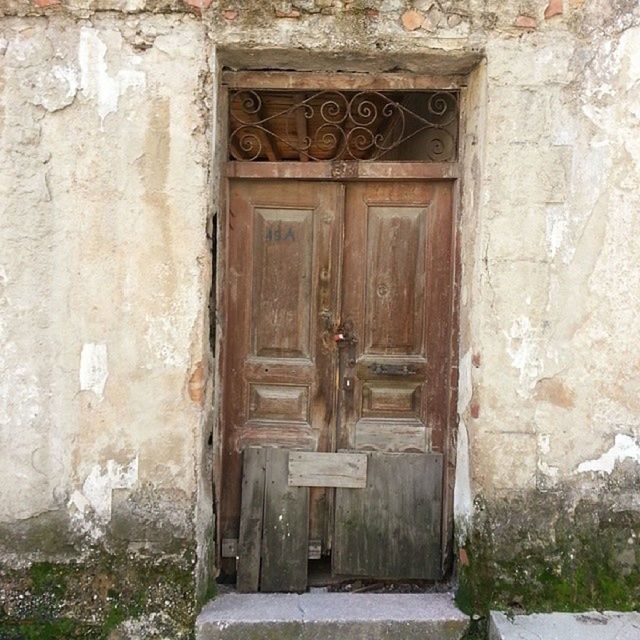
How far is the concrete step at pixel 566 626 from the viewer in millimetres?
2715

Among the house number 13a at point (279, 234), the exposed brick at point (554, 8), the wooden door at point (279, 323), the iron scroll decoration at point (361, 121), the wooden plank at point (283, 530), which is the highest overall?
the exposed brick at point (554, 8)

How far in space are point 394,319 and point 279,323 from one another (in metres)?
0.60

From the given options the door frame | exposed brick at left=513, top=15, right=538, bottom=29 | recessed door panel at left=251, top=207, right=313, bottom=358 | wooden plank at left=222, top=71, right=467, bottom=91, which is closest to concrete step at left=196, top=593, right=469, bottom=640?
the door frame

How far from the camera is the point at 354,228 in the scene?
327 cm

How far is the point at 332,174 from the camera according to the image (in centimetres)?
317

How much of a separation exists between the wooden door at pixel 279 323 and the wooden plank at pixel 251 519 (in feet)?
0.19

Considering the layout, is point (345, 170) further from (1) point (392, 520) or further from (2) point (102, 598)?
(2) point (102, 598)

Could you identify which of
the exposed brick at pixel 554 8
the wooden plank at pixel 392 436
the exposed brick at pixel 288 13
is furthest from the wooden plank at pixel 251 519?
the exposed brick at pixel 554 8

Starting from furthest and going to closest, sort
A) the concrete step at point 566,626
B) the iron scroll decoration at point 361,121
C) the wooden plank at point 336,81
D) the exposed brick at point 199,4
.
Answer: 1. the iron scroll decoration at point 361,121
2. the wooden plank at point 336,81
3. the exposed brick at point 199,4
4. the concrete step at point 566,626

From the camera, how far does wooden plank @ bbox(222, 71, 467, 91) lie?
122 inches

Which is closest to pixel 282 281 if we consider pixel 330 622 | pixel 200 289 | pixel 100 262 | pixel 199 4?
pixel 200 289

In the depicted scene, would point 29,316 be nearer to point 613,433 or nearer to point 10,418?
point 10,418

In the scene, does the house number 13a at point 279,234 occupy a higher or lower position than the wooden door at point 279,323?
higher

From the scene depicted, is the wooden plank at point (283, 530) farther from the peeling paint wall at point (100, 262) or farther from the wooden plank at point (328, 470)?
the peeling paint wall at point (100, 262)
